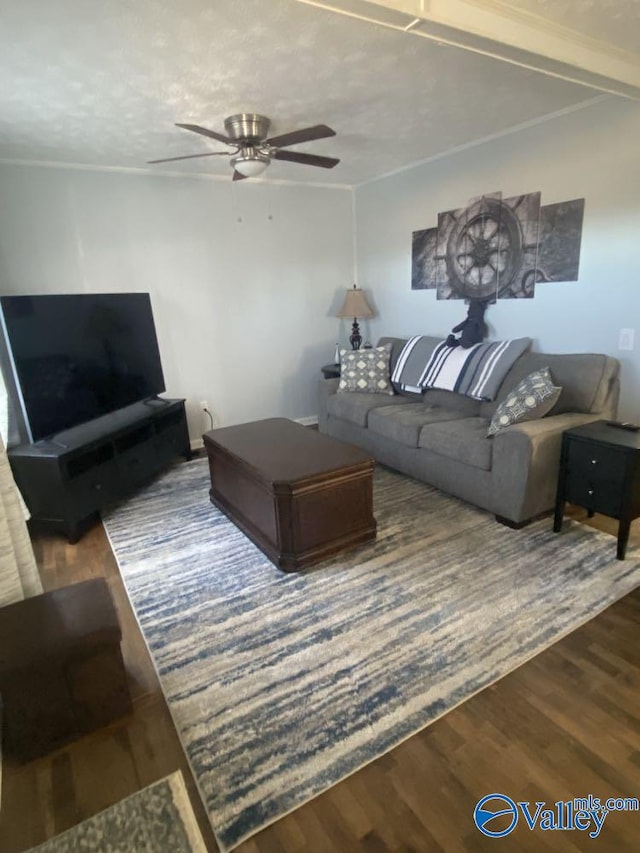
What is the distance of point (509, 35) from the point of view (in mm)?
1622

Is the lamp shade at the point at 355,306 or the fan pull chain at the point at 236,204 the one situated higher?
the fan pull chain at the point at 236,204

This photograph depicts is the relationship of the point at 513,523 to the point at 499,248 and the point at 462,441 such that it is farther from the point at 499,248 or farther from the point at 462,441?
the point at 499,248

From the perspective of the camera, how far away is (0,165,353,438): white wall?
11.1 feet

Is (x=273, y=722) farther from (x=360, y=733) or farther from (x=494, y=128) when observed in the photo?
(x=494, y=128)

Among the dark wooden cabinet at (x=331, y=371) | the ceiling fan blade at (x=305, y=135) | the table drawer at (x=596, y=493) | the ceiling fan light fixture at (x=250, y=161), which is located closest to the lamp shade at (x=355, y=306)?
the dark wooden cabinet at (x=331, y=371)

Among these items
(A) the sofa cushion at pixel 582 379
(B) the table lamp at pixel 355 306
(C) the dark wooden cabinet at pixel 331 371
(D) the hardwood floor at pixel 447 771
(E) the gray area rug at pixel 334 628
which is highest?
(B) the table lamp at pixel 355 306

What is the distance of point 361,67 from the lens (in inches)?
82.9

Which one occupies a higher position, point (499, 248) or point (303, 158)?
point (303, 158)

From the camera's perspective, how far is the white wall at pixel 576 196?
8.79 ft

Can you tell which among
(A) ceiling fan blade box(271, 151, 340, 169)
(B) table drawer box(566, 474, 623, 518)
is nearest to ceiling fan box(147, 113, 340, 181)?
(A) ceiling fan blade box(271, 151, 340, 169)

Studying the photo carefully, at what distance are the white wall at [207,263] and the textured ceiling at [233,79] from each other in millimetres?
319

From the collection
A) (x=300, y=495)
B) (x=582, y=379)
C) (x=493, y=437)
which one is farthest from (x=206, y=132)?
(x=582, y=379)

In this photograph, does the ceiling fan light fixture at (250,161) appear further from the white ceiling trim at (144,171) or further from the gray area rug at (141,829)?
the gray area rug at (141,829)

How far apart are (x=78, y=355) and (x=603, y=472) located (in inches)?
129
